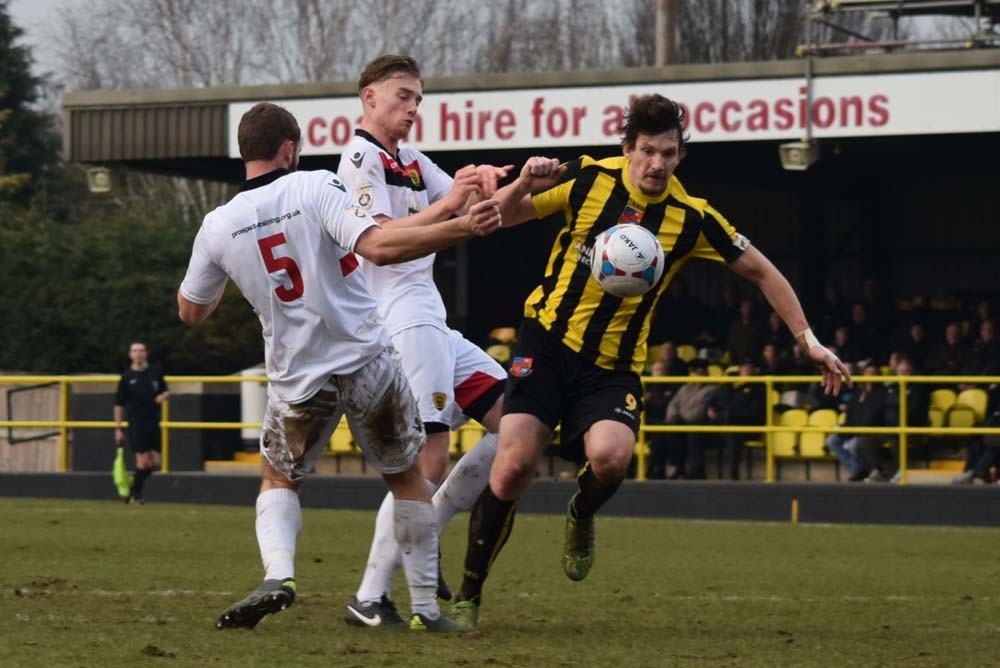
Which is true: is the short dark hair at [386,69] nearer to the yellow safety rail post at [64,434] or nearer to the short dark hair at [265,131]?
the short dark hair at [265,131]

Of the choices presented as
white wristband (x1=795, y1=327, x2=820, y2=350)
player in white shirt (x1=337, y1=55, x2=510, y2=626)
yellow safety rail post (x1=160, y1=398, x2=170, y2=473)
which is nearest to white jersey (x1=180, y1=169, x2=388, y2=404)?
player in white shirt (x1=337, y1=55, x2=510, y2=626)

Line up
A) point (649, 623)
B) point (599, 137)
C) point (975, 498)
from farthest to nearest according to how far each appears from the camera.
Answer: point (599, 137)
point (975, 498)
point (649, 623)

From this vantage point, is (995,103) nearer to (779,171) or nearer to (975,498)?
(975,498)

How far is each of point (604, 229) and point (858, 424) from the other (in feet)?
35.0

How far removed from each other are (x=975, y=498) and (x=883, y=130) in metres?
3.99

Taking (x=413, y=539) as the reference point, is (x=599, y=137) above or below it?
above

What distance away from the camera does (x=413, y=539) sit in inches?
280

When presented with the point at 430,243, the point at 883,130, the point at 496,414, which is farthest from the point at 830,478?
the point at 430,243

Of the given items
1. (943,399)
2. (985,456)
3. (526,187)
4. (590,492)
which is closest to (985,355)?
(943,399)

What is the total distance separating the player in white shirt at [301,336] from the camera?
6.71m

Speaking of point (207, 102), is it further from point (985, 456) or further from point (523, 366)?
Answer: point (523, 366)

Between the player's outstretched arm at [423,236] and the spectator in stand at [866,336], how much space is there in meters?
14.5

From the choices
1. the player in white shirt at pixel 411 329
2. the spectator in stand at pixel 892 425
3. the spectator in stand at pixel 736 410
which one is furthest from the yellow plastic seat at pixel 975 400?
the player in white shirt at pixel 411 329

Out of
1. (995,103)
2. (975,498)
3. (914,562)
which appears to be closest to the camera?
(914,562)
